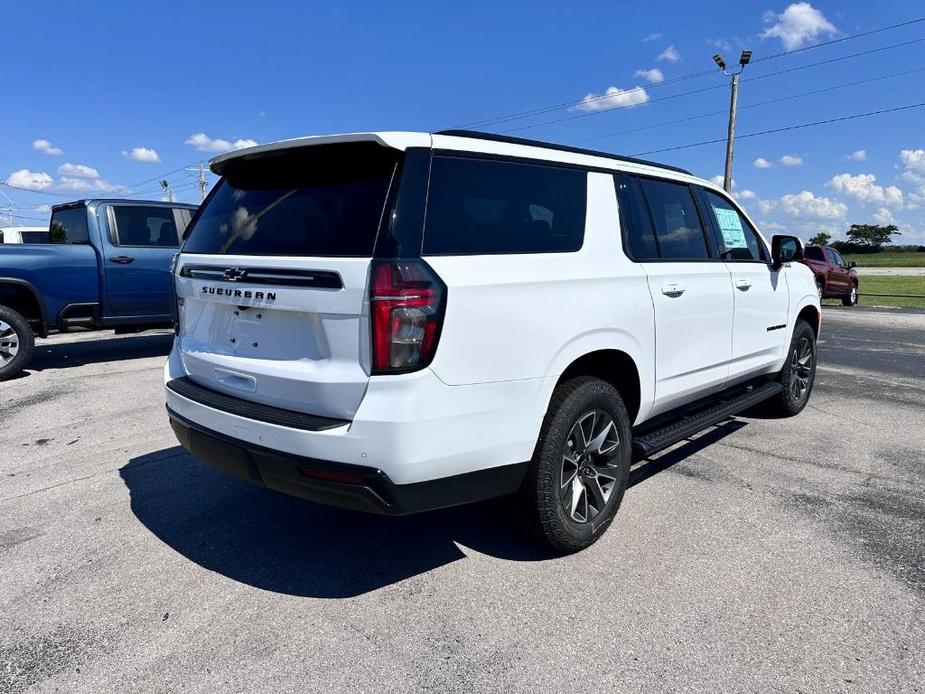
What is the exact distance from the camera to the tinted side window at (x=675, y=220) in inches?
146

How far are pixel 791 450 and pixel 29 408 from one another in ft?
21.6

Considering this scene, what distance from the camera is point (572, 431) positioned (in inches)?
117

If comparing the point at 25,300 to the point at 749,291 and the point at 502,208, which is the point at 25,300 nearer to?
the point at 502,208

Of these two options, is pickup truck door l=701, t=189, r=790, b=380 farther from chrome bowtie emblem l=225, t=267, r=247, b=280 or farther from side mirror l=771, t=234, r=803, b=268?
chrome bowtie emblem l=225, t=267, r=247, b=280

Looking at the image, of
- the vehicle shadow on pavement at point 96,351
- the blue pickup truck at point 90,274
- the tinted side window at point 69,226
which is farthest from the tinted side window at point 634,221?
the vehicle shadow on pavement at point 96,351

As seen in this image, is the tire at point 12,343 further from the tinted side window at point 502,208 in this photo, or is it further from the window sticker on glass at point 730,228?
the window sticker on glass at point 730,228

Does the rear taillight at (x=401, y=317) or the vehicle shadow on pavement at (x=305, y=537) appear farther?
the vehicle shadow on pavement at (x=305, y=537)

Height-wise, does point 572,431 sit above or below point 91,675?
above

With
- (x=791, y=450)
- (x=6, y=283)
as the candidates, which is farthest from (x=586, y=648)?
(x=6, y=283)

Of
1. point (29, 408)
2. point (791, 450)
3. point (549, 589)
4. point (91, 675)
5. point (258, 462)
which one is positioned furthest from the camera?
point (29, 408)

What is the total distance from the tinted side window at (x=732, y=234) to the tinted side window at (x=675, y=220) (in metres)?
0.29

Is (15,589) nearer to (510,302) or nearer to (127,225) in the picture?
(510,302)

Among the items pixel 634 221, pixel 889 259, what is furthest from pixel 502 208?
pixel 889 259

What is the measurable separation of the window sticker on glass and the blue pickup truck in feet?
19.4
